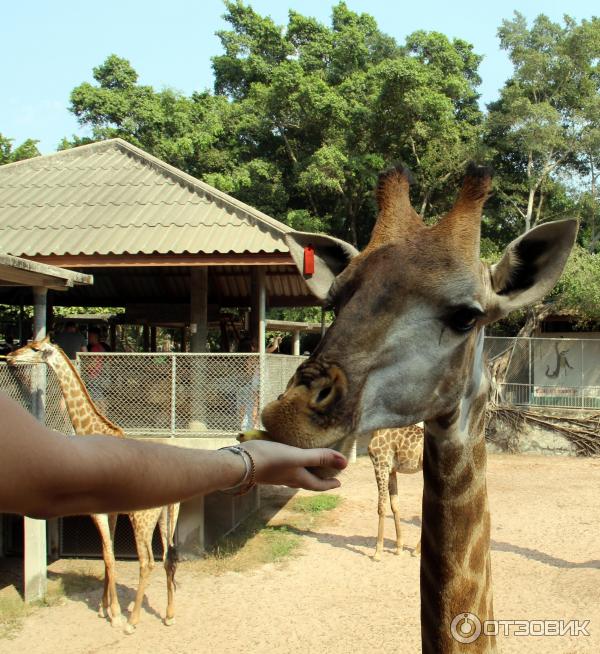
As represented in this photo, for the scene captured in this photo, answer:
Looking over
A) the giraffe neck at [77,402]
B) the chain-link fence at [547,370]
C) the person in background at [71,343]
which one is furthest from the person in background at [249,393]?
the chain-link fence at [547,370]

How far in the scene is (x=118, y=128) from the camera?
86.5 ft

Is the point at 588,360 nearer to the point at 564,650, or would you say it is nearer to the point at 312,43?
the point at 564,650

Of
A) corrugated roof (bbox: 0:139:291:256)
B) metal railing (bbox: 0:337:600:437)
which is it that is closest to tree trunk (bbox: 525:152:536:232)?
corrugated roof (bbox: 0:139:291:256)

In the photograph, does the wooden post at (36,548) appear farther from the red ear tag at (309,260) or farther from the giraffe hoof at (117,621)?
the red ear tag at (309,260)

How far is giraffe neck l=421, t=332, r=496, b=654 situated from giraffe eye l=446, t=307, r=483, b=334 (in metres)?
0.20

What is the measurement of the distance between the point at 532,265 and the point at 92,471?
1.97 metres

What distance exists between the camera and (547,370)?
806 inches

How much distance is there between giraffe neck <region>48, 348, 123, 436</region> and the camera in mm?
7930

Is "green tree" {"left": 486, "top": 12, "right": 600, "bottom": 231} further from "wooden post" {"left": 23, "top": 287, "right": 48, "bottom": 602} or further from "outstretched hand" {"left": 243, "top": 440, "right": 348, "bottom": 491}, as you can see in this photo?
"outstretched hand" {"left": 243, "top": 440, "right": 348, "bottom": 491}

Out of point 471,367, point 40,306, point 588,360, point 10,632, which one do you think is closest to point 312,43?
point 588,360

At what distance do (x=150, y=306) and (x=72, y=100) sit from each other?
15.6 meters

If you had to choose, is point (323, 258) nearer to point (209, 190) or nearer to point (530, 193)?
point (209, 190)

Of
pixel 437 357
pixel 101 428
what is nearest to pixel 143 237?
pixel 101 428

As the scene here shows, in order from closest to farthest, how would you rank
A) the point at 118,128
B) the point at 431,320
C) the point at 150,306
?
the point at 431,320, the point at 150,306, the point at 118,128
